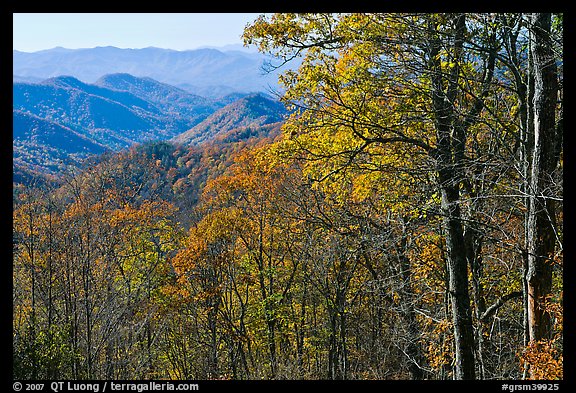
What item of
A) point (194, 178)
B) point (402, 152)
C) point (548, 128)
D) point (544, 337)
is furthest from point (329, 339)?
point (194, 178)

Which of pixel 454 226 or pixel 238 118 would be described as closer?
pixel 454 226

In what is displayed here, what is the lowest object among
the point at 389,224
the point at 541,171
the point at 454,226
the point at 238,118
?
the point at 454,226

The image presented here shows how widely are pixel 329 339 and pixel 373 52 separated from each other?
10.3 metres

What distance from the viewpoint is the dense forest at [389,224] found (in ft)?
21.0

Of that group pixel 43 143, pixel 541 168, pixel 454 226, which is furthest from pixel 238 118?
pixel 541 168

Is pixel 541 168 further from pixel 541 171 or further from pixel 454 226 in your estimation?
pixel 454 226

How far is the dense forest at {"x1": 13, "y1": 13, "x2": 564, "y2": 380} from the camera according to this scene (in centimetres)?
640

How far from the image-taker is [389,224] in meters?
11.7

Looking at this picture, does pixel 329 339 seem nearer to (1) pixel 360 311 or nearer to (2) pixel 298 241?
(1) pixel 360 311

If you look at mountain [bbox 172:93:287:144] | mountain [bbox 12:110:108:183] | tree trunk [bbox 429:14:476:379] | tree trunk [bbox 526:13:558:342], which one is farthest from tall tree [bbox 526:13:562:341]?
mountain [bbox 172:93:287:144]

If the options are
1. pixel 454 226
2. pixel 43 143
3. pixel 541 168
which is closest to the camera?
pixel 541 168

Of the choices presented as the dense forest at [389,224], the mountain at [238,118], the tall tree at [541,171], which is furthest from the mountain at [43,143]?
the tall tree at [541,171]

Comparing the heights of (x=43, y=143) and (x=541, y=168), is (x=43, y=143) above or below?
above

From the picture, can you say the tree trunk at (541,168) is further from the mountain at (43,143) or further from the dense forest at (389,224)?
the mountain at (43,143)
